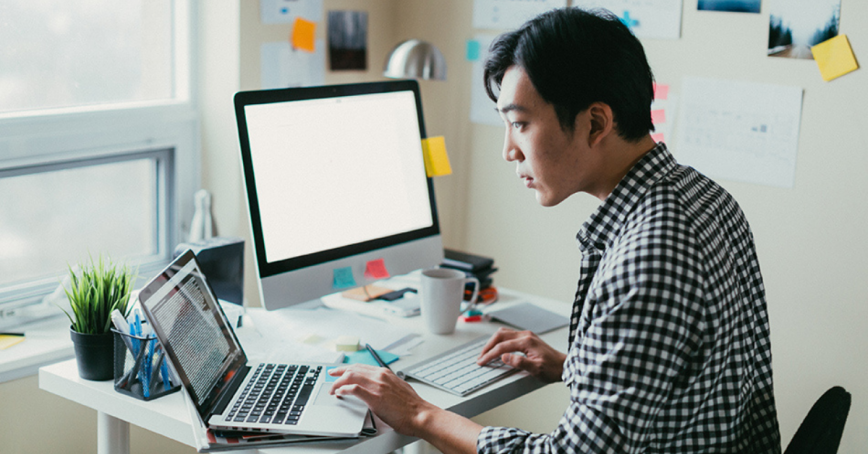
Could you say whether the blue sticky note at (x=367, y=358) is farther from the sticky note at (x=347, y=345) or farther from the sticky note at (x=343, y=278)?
the sticky note at (x=343, y=278)

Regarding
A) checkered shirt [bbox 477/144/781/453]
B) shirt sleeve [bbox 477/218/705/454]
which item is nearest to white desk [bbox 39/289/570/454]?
checkered shirt [bbox 477/144/781/453]

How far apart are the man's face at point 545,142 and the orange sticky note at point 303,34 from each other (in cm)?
118

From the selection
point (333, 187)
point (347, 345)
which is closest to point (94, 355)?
point (347, 345)

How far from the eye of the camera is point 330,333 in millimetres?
1599

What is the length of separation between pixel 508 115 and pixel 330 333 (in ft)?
2.01

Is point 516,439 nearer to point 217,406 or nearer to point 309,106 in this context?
point 217,406

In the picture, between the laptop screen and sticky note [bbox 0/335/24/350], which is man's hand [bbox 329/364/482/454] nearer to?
the laptop screen

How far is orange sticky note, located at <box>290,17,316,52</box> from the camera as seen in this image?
228 cm

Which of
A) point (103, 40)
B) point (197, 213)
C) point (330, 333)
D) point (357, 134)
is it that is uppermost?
point (103, 40)

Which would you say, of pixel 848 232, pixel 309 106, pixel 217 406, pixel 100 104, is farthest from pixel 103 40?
pixel 848 232

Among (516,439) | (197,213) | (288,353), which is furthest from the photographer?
(197,213)

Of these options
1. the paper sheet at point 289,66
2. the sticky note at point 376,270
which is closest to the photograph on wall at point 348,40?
the paper sheet at point 289,66

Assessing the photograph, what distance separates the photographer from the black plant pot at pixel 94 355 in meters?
1.29

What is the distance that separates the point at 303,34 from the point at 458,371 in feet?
4.15
